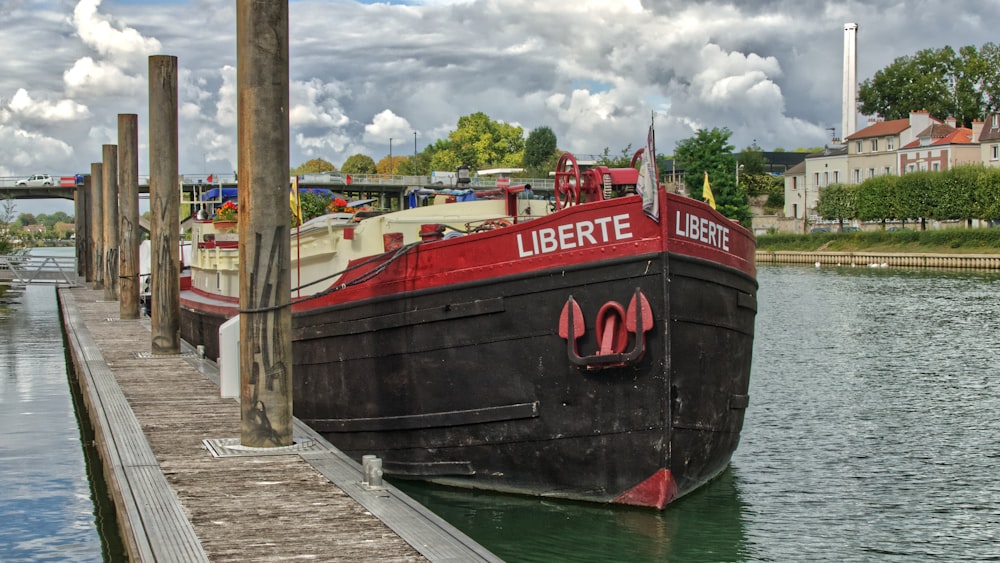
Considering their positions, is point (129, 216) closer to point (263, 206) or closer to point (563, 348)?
point (263, 206)

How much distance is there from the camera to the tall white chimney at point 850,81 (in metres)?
124

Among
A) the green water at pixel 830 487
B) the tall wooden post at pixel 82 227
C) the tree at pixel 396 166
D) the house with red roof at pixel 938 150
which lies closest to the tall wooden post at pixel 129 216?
the green water at pixel 830 487

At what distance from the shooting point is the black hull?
1108 cm

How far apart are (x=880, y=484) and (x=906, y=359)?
587 inches

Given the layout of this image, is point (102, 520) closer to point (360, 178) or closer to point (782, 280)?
point (782, 280)

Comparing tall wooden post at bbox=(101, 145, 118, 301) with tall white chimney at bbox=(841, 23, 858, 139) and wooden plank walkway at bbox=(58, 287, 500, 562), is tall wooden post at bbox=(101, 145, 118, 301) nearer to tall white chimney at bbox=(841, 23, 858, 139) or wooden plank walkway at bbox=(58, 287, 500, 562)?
wooden plank walkway at bbox=(58, 287, 500, 562)

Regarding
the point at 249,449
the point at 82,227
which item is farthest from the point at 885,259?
the point at 249,449

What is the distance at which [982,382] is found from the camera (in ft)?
79.2

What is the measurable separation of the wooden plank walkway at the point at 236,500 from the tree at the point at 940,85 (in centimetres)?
11368

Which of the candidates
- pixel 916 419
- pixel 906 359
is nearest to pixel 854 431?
pixel 916 419

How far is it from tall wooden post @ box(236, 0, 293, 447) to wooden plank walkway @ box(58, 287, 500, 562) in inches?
29.1

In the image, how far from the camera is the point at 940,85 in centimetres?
11819

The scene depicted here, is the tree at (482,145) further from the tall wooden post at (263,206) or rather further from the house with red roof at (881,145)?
the tall wooden post at (263,206)

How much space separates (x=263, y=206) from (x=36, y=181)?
112207 mm
